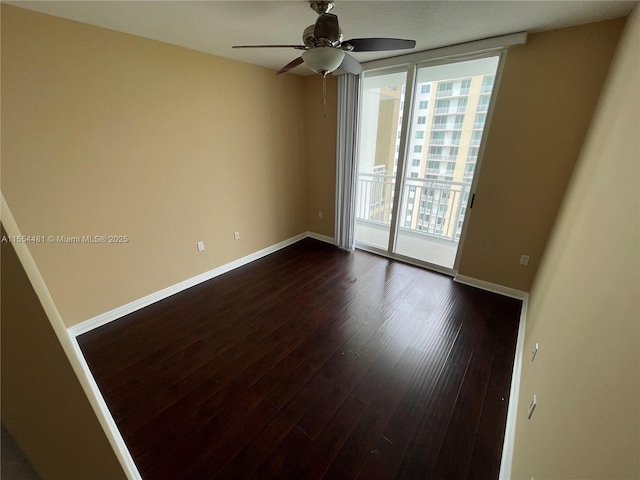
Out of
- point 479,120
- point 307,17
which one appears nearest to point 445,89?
point 479,120

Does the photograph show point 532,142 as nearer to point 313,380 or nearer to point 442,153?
point 442,153

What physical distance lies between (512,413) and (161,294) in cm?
304

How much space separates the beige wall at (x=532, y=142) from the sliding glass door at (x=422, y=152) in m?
0.22

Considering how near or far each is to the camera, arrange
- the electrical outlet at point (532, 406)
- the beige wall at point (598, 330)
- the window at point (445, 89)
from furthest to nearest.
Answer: the window at point (445, 89) < the electrical outlet at point (532, 406) < the beige wall at point (598, 330)

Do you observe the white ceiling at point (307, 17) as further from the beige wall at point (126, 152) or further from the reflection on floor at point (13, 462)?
the reflection on floor at point (13, 462)

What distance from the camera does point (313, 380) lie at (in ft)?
5.74

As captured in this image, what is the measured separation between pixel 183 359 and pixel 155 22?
8.07 ft

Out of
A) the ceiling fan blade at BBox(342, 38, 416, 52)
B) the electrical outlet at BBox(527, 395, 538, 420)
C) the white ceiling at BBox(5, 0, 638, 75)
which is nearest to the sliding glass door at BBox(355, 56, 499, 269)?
the white ceiling at BBox(5, 0, 638, 75)

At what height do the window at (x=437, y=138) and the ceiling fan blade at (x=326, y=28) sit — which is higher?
the ceiling fan blade at (x=326, y=28)

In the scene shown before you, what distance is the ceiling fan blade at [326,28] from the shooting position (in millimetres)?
1459

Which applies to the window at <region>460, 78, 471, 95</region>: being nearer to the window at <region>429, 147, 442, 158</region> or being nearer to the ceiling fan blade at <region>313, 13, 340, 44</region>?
the window at <region>429, 147, 442, 158</region>

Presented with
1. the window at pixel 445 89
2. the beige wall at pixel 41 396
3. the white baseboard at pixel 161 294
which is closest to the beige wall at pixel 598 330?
the beige wall at pixel 41 396

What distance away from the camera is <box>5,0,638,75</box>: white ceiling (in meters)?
1.60

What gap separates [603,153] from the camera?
135 cm
